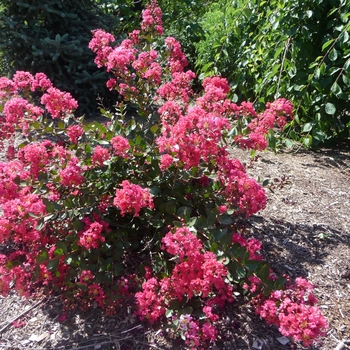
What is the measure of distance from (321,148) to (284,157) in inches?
21.4

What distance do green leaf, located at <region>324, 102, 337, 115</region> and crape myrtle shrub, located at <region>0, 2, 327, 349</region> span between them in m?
1.40

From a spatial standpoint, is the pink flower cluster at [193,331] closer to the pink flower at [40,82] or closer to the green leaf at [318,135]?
the pink flower at [40,82]

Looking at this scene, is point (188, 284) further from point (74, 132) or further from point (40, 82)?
point (40, 82)

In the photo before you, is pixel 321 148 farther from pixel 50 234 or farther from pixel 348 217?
pixel 50 234

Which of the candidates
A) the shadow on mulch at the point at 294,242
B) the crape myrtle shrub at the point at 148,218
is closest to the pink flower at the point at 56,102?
the crape myrtle shrub at the point at 148,218

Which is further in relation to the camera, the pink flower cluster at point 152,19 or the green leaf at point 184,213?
the pink flower cluster at point 152,19

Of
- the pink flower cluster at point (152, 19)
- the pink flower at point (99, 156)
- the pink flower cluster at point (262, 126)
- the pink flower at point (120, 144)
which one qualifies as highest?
the pink flower cluster at point (152, 19)

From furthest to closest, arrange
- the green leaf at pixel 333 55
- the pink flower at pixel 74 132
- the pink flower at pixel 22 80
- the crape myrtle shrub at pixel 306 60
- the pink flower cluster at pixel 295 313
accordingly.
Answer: the crape myrtle shrub at pixel 306 60
the green leaf at pixel 333 55
the pink flower at pixel 22 80
the pink flower at pixel 74 132
the pink flower cluster at pixel 295 313

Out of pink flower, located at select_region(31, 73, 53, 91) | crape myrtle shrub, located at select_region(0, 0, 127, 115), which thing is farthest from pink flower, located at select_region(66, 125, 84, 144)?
crape myrtle shrub, located at select_region(0, 0, 127, 115)

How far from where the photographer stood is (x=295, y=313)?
4.69ft

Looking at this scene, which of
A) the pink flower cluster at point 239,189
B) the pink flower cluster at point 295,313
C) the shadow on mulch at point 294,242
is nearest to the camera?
the pink flower cluster at point 295,313

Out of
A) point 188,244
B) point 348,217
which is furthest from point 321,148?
point 188,244

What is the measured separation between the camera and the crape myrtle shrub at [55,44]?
3.95m

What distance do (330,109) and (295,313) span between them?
2173 millimetres
